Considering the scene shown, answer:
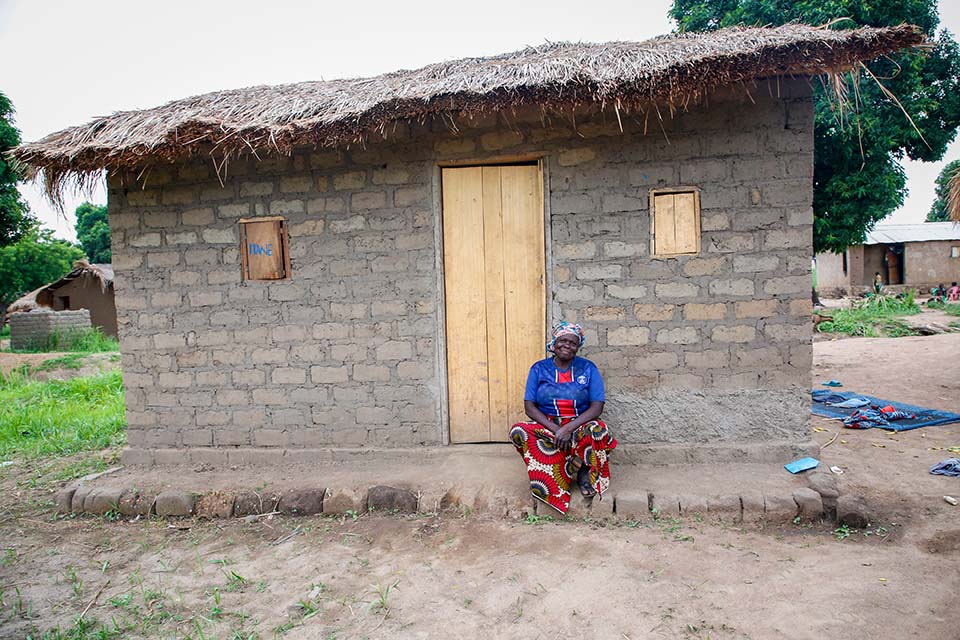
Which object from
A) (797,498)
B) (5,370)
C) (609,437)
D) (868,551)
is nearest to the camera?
(868,551)

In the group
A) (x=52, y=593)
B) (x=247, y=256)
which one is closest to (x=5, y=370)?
(x=247, y=256)

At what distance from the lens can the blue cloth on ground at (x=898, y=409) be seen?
5246mm

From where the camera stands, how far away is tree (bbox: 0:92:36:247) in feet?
35.3

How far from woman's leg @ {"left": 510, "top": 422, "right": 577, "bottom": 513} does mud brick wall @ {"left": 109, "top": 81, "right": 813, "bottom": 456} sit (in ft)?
2.39

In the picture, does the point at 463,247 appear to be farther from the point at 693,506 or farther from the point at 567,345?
the point at 693,506

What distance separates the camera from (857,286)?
20.8 meters

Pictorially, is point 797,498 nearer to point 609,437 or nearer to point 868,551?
point 868,551

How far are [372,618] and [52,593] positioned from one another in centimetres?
182

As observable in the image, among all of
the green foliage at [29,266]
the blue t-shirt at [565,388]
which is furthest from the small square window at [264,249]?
the green foliage at [29,266]

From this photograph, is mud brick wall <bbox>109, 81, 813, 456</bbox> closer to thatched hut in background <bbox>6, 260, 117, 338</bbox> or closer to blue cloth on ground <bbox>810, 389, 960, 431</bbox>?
blue cloth on ground <bbox>810, 389, 960, 431</bbox>

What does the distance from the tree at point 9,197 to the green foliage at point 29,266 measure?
32.5ft

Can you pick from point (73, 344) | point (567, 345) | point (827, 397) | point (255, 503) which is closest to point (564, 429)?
point (567, 345)

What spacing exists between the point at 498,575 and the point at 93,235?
29.5m

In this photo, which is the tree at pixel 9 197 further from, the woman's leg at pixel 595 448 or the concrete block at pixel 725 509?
the concrete block at pixel 725 509
